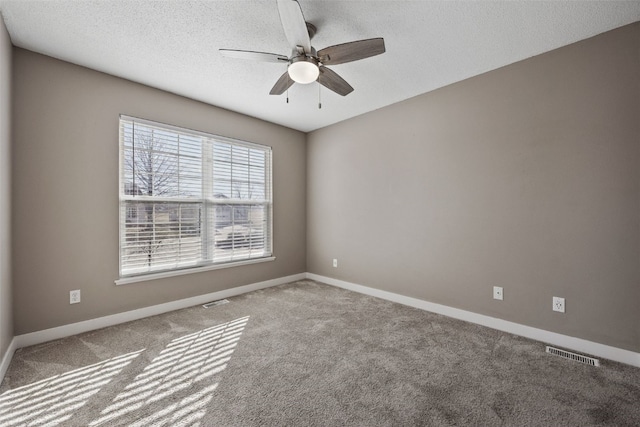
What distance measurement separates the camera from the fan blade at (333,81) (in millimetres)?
2327

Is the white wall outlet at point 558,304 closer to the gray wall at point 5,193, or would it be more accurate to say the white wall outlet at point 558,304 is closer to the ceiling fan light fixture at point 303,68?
the ceiling fan light fixture at point 303,68

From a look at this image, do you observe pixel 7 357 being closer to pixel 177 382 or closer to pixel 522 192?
pixel 177 382

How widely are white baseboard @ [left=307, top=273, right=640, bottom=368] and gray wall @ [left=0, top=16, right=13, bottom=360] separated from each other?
141 inches

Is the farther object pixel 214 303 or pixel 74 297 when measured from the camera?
pixel 214 303

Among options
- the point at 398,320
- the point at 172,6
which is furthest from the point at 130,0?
the point at 398,320

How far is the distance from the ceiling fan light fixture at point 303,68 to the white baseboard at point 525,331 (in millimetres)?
2769

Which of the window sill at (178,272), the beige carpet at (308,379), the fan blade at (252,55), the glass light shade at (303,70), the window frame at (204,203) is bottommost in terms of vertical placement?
the beige carpet at (308,379)

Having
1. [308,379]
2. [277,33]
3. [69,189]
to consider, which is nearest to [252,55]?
[277,33]

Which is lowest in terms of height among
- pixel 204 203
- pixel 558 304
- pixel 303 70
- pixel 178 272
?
pixel 558 304

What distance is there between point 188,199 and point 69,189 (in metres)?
1.09

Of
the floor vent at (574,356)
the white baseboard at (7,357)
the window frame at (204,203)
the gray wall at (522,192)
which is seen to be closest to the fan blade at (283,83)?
the window frame at (204,203)

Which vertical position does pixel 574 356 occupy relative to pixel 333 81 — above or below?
below

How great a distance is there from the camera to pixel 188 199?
11.3ft

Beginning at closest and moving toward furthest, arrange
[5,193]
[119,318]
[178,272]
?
[5,193], [119,318], [178,272]
